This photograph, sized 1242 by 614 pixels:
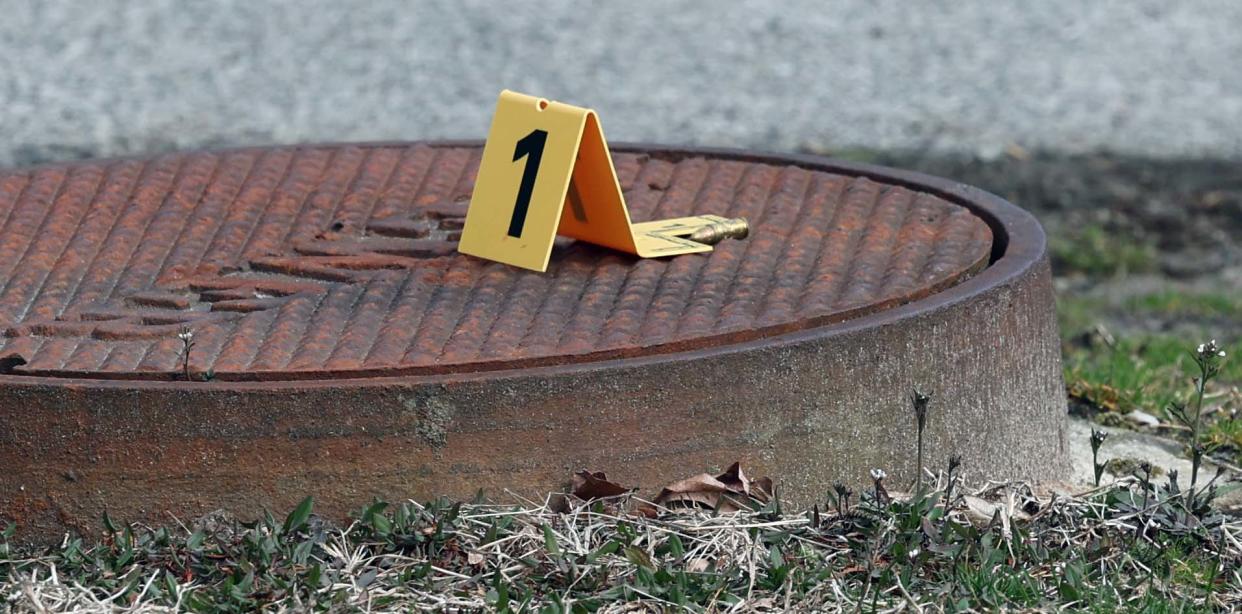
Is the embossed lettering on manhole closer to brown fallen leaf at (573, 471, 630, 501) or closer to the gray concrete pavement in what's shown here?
brown fallen leaf at (573, 471, 630, 501)

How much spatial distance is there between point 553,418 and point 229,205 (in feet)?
4.56

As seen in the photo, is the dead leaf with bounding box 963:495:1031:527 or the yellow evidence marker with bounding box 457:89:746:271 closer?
the dead leaf with bounding box 963:495:1031:527

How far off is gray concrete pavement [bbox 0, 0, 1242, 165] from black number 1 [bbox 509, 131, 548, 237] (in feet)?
15.0

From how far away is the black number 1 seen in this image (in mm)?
3684

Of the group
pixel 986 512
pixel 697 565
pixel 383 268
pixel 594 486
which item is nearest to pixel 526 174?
pixel 383 268

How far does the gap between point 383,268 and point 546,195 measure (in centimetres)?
36

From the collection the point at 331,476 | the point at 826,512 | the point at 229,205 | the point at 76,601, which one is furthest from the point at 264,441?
the point at 229,205

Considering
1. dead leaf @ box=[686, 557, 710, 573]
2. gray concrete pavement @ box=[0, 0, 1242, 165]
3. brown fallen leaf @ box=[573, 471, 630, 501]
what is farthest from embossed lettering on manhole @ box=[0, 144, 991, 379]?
gray concrete pavement @ box=[0, 0, 1242, 165]

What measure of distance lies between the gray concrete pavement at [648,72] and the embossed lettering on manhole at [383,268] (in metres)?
3.99

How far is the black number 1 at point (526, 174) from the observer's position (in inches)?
145

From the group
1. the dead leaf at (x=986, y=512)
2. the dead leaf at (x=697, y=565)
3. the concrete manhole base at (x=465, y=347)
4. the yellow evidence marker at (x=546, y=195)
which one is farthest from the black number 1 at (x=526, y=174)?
the dead leaf at (x=986, y=512)

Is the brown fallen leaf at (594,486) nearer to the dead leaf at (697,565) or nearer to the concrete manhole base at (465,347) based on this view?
the concrete manhole base at (465,347)

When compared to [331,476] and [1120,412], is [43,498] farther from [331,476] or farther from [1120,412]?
[1120,412]

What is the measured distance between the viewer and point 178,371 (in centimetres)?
312
